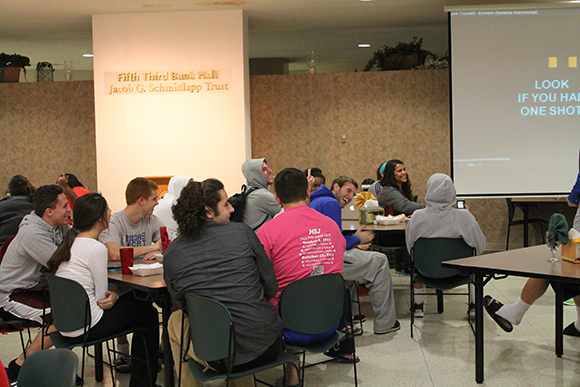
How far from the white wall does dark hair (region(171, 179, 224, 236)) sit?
4.30 metres

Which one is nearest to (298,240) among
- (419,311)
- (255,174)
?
(255,174)

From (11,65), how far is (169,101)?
10.2ft

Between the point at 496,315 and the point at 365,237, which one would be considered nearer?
the point at 496,315

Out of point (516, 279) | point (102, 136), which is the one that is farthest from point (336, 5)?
point (516, 279)

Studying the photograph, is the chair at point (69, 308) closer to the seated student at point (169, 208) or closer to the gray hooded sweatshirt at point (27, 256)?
the gray hooded sweatshirt at point (27, 256)

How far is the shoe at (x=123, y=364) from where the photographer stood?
350 cm

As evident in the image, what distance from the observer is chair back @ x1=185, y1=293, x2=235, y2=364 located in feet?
7.59

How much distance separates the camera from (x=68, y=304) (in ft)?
9.02

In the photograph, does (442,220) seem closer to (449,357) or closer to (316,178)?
(449,357)

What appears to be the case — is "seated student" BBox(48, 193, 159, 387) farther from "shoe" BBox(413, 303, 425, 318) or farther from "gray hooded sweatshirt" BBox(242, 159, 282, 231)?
"shoe" BBox(413, 303, 425, 318)

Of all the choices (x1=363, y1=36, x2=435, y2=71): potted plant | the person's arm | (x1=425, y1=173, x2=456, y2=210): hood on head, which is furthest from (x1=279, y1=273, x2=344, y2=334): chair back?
(x1=363, y1=36, x2=435, y2=71): potted plant

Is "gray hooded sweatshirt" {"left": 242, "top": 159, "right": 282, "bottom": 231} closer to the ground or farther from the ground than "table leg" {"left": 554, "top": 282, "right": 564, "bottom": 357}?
farther from the ground

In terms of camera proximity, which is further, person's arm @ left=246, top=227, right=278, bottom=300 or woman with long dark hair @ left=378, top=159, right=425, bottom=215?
woman with long dark hair @ left=378, top=159, right=425, bottom=215

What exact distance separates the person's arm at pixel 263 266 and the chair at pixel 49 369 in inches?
37.5
